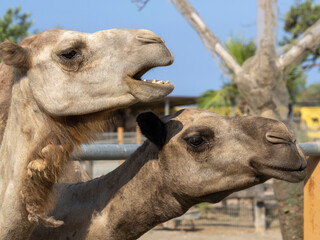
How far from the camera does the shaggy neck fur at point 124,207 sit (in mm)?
→ 3121

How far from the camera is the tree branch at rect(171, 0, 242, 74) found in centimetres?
1026

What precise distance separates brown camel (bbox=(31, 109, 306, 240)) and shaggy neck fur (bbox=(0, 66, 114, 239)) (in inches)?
12.3

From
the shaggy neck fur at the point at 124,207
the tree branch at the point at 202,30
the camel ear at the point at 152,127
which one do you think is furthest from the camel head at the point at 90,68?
the tree branch at the point at 202,30

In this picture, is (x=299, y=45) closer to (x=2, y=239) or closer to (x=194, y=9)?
(x=194, y=9)

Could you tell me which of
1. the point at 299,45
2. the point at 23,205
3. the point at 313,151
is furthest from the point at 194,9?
the point at 23,205

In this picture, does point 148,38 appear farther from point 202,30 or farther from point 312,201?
point 202,30

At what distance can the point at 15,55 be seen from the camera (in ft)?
9.61

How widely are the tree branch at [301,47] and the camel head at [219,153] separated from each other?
6.69 metres

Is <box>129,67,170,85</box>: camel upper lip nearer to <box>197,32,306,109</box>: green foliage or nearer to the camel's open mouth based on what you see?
the camel's open mouth

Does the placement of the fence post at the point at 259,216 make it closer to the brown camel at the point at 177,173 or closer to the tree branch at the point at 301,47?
the tree branch at the point at 301,47

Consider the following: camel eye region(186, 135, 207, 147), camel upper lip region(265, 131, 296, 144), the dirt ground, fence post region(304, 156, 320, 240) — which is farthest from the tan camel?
the dirt ground

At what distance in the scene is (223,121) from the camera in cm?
319

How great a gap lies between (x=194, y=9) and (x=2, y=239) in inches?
322

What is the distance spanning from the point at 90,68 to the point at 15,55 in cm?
43
